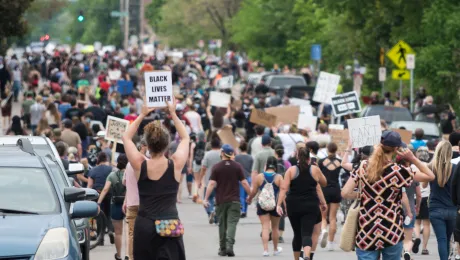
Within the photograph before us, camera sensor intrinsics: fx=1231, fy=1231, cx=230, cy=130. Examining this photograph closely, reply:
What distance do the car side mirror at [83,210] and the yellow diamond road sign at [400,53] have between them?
25790mm

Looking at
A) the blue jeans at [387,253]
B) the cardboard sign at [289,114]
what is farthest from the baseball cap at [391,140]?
the cardboard sign at [289,114]

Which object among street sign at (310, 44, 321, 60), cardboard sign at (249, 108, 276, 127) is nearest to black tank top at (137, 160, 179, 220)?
cardboard sign at (249, 108, 276, 127)

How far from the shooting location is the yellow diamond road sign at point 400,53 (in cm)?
3525

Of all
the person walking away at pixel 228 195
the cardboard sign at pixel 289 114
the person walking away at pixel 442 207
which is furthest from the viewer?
the cardboard sign at pixel 289 114

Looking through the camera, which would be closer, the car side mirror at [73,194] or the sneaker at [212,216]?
the car side mirror at [73,194]

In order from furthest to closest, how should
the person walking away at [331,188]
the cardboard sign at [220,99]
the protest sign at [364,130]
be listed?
the cardboard sign at [220,99]
the person walking away at [331,188]
the protest sign at [364,130]

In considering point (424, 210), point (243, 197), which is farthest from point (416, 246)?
point (243, 197)

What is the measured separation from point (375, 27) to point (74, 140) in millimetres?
17427

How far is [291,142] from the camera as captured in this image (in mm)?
23047

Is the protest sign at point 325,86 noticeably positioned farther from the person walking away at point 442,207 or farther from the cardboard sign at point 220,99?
the person walking away at point 442,207

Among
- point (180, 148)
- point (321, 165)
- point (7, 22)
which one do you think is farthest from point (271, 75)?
point (180, 148)

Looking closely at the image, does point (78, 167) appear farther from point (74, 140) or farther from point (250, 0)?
point (250, 0)

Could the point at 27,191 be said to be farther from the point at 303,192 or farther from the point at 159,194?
the point at 303,192

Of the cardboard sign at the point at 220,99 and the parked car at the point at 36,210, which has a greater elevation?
the parked car at the point at 36,210
